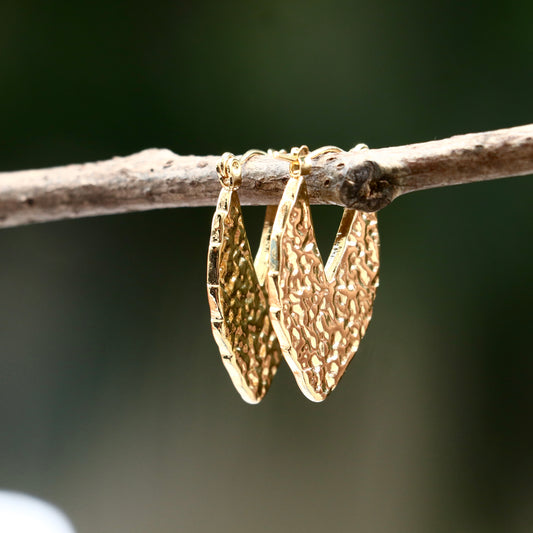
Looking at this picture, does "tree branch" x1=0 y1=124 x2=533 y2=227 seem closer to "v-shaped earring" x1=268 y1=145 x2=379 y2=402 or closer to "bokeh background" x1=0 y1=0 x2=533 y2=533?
"v-shaped earring" x1=268 y1=145 x2=379 y2=402

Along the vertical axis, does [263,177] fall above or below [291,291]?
above

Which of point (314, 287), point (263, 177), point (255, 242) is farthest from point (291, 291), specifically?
point (255, 242)

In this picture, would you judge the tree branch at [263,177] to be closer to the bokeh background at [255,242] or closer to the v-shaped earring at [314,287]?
the v-shaped earring at [314,287]

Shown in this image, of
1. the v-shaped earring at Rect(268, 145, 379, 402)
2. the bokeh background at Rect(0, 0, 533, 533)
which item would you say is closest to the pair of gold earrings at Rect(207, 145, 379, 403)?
the v-shaped earring at Rect(268, 145, 379, 402)

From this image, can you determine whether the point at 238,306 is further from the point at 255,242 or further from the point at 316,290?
the point at 255,242

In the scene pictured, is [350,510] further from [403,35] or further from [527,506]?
[403,35]
